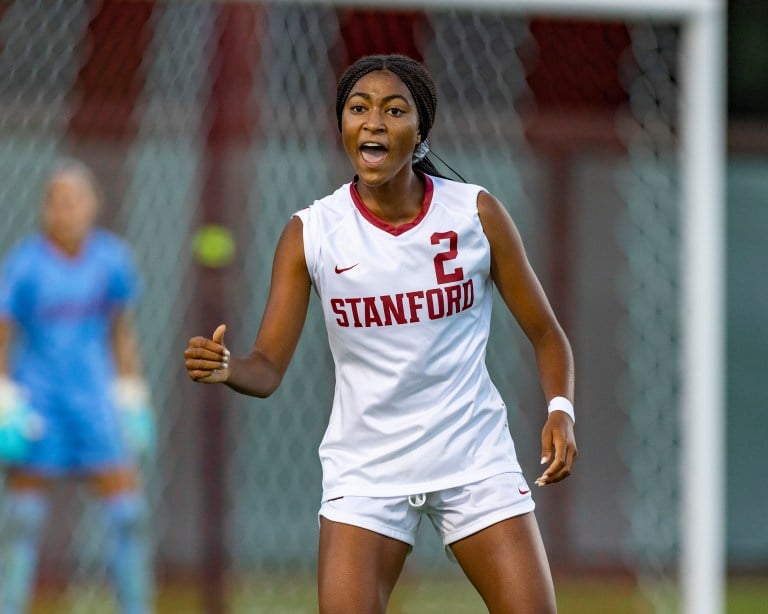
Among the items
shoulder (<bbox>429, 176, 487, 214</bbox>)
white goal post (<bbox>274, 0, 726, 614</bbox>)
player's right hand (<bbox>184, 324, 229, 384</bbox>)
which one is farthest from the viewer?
white goal post (<bbox>274, 0, 726, 614</bbox>)

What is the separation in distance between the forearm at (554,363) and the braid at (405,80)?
0.59 metres

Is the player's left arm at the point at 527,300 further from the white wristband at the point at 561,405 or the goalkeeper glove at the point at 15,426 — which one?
the goalkeeper glove at the point at 15,426

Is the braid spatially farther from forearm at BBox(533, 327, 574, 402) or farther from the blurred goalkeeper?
the blurred goalkeeper

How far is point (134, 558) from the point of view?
687 centimetres

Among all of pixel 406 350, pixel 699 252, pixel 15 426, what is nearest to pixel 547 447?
pixel 406 350

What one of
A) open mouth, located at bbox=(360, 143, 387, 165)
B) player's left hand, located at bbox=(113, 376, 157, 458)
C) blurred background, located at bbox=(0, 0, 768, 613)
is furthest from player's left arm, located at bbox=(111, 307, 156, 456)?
open mouth, located at bbox=(360, 143, 387, 165)

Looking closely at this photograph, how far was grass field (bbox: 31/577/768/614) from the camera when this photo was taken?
7375 mm

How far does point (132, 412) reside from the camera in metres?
7.03

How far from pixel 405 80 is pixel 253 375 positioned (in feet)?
2.58

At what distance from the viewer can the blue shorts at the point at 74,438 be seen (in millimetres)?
6926

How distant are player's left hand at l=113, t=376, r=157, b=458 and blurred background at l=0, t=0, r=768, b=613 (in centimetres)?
31

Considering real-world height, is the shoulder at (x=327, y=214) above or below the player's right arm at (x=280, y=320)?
above

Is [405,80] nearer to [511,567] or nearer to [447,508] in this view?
[447,508]

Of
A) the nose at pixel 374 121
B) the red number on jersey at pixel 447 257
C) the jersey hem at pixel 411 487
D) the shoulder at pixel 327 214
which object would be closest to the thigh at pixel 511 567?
the jersey hem at pixel 411 487
